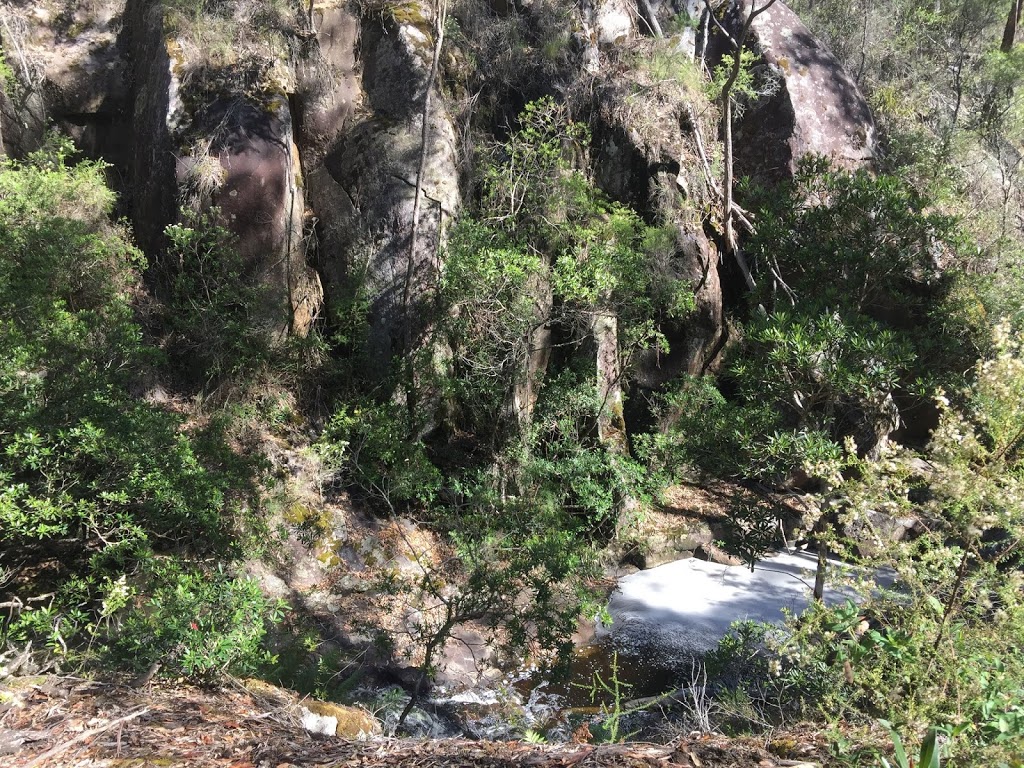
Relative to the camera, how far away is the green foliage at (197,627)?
4.12 m

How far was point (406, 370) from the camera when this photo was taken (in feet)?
29.8

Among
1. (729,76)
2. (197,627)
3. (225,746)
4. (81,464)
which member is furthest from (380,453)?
(729,76)

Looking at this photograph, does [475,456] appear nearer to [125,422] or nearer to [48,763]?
[125,422]

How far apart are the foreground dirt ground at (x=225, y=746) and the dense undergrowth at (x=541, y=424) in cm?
44

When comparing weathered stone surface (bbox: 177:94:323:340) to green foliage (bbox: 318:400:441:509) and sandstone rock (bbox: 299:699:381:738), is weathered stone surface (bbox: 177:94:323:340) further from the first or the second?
sandstone rock (bbox: 299:699:381:738)

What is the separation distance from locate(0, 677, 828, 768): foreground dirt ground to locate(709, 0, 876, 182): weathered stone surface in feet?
34.9

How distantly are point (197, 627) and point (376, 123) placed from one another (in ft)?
26.2

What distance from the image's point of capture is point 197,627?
14.3ft

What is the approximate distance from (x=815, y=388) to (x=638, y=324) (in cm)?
315

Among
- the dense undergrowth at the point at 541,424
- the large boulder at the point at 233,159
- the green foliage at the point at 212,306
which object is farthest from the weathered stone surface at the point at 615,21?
the green foliage at the point at 212,306

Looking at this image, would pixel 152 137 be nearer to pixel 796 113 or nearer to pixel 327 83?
pixel 327 83

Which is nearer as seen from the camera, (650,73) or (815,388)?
(815,388)

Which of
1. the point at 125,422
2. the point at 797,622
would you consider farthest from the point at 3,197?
the point at 797,622

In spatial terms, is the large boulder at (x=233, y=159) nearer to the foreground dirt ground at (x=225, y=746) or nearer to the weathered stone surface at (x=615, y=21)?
the weathered stone surface at (x=615, y=21)
